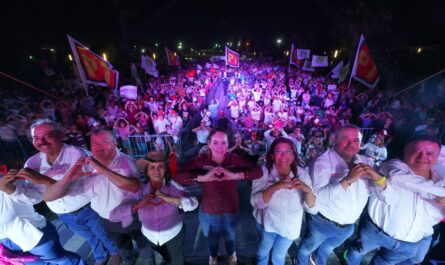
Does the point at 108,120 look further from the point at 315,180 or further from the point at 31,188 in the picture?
the point at 315,180

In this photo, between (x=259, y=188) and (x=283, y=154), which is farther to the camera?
(x=259, y=188)

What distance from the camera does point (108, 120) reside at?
750 cm

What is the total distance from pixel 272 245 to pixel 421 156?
1995mm

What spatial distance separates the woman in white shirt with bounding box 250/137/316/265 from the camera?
94.7 inches

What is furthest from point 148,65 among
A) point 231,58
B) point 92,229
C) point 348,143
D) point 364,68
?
point 348,143

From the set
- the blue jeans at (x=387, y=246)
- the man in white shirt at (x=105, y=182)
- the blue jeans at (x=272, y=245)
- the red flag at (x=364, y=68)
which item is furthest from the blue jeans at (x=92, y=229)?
the red flag at (x=364, y=68)

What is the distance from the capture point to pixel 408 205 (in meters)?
2.39

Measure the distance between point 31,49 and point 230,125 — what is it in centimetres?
1996

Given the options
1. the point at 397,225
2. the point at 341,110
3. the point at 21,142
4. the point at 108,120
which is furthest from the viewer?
the point at 341,110

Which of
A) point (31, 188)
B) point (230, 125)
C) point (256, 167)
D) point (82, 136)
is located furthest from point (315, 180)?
point (82, 136)

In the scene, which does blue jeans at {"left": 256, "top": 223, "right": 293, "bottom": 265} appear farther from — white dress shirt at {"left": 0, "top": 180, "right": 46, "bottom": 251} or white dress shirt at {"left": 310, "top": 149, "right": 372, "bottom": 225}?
white dress shirt at {"left": 0, "top": 180, "right": 46, "bottom": 251}

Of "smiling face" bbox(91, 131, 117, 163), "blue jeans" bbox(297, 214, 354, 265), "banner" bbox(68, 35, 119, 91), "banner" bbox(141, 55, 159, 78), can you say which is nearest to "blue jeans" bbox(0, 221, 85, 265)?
"smiling face" bbox(91, 131, 117, 163)

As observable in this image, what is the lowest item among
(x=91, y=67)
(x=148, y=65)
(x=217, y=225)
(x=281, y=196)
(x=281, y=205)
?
(x=217, y=225)

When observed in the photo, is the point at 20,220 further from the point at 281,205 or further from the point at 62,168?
the point at 281,205
